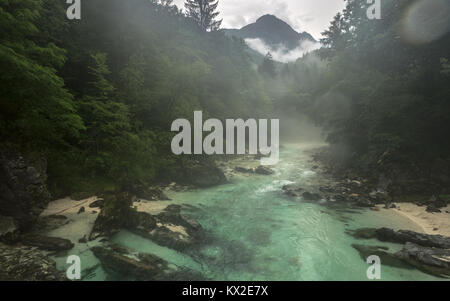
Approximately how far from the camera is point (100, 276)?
7328mm

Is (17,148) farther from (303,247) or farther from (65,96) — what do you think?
(303,247)

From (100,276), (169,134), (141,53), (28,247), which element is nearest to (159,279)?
(100,276)

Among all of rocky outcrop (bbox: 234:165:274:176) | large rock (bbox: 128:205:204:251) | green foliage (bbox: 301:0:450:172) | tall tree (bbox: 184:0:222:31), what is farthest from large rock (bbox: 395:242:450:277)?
tall tree (bbox: 184:0:222:31)

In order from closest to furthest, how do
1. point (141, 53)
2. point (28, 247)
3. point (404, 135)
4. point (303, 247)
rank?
point (28, 247) → point (303, 247) → point (404, 135) → point (141, 53)

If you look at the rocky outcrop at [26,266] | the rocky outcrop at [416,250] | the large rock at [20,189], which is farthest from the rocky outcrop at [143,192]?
the rocky outcrop at [416,250]

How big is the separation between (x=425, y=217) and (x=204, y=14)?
53029 mm

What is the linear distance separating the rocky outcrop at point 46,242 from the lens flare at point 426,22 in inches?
952

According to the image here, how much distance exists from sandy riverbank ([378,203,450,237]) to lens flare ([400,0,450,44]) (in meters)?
A: 11.9

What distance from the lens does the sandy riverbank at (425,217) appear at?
1112 centimetres

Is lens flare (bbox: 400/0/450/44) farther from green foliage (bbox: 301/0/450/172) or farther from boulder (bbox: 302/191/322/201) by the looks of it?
boulder (bbox: 302/191/322/201)

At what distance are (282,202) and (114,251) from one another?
35.6 feet

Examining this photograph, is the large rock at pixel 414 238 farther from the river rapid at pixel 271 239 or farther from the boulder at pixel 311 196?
the boulder at pixel 311 196

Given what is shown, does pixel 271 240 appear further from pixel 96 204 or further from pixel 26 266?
pixel 96 204

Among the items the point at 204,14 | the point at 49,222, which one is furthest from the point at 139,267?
the point at 204,14
